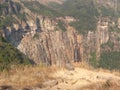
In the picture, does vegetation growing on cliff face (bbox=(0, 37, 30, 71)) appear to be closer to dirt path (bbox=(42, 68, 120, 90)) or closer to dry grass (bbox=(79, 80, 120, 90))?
dirt path (bbox=(42, 68, 120, 90))

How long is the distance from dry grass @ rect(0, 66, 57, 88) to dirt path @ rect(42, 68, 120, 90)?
629mm

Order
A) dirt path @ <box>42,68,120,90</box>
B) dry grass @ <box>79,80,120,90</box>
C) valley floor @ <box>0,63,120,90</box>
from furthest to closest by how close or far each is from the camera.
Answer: dirt path @ <box>42,68,120,90</box> → valley floor @ <box>0,63,120,90</box> → dry grass @ <box>79,80,120,90</box>

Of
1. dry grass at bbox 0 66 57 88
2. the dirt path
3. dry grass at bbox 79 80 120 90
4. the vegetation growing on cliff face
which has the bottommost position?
Result: the vegetation growing on cliff face

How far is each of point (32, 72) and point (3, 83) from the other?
7.63 feet

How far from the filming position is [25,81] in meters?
14.7

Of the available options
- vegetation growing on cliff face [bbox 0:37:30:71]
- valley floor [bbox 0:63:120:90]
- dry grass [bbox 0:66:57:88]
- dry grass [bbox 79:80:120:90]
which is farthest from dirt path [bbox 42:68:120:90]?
vegetation growing on cliff face [bbox 0:37:30:71]

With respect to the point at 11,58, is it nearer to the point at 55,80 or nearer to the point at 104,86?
the point at 55,80

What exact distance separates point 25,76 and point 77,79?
267 centimetres

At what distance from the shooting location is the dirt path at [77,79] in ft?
47.4

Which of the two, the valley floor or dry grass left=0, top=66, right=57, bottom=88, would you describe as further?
dry grass left=0, top=66, right=57, bottom=88

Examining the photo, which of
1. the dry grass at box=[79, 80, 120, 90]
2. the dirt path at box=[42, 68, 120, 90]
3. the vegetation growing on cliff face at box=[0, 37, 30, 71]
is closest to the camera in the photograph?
the dry grass at box=[79, 80, 120, 90]

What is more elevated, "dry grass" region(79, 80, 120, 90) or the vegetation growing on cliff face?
"dry grass" region(79, 80, 120, 90)

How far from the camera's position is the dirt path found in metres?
14.4

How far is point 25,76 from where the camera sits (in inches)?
611
